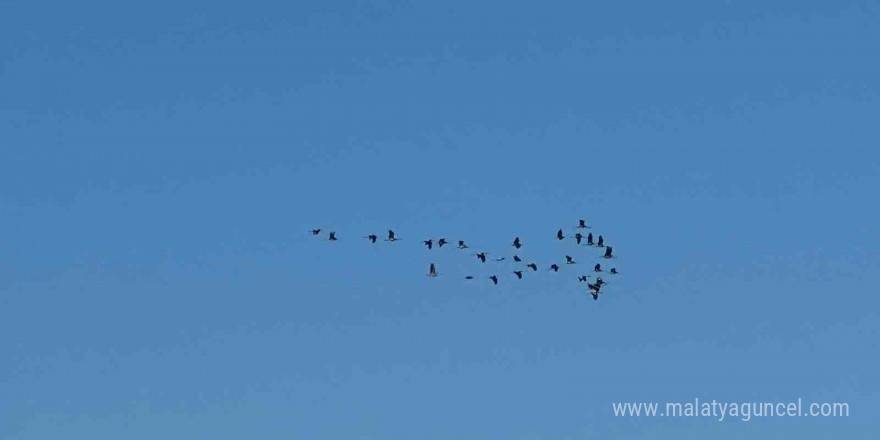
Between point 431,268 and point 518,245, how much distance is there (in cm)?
846

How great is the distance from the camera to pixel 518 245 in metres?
117

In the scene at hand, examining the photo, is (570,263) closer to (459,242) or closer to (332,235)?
(459,242)

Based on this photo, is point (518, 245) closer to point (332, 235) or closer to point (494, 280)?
point (494, 280)

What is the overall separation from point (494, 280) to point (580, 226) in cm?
925

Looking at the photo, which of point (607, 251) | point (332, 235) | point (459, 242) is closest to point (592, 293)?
point (607, 251)

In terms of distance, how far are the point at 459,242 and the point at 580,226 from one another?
1125 cm

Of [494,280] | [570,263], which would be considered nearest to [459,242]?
[494,280]

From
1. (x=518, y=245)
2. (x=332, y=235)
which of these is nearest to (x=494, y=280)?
(x=518, y=245)

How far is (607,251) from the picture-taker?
383 ft

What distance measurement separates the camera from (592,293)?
378ft

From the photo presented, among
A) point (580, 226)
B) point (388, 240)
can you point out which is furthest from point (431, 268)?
point (580, 226)

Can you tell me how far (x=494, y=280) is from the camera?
376ft

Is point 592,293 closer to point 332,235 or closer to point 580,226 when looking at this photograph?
point 580,226

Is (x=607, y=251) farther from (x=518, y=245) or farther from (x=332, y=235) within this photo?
(x=332, y=235)
